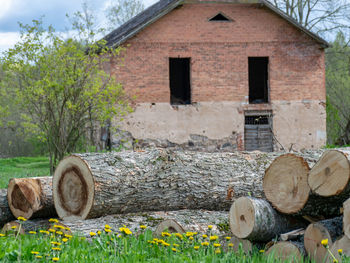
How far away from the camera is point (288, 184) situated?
4.47 m

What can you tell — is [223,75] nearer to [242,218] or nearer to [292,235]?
[242,218]

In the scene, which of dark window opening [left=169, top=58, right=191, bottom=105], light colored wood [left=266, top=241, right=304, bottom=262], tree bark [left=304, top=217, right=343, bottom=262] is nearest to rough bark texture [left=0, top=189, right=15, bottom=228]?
light colored wood [left=266, top=241, right=304, bottom=262]

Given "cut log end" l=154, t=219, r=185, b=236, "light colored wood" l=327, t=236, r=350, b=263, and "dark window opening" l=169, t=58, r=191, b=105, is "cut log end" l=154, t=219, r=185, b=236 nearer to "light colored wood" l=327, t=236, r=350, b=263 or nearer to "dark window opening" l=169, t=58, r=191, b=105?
"light colored wood" l=327, t=236, r=350, b=263

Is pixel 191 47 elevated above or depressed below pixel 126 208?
above

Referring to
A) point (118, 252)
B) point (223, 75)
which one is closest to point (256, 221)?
point (118, 252)

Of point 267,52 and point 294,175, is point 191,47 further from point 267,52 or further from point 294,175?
point 294,175

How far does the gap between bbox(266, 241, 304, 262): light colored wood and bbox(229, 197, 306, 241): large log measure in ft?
0.67

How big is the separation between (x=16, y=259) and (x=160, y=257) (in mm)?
1151

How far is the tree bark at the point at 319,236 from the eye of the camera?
3.99 meters

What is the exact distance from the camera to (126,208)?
19.1 ft

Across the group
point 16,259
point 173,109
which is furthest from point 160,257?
→ point 173,109

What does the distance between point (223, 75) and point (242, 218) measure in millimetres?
13626

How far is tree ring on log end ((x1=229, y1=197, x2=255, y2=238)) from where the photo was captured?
4.36 m

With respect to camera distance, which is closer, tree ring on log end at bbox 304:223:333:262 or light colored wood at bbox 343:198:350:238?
light colored wood at bbox 343:198:350:238
